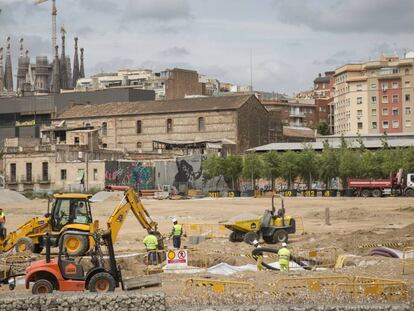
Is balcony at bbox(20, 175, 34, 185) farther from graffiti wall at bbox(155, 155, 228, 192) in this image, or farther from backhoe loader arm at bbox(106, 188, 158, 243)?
backhoe loader arm at bbox(106, 188, 158, 243)

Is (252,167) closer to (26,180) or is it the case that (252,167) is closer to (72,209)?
(26,180)

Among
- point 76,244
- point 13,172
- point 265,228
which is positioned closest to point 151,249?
point 76,244

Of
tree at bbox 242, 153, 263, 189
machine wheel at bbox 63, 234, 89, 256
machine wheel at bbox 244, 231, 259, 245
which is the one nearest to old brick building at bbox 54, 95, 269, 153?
tree at bbox 242, 153, 263, 189

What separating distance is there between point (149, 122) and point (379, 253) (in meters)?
75.2

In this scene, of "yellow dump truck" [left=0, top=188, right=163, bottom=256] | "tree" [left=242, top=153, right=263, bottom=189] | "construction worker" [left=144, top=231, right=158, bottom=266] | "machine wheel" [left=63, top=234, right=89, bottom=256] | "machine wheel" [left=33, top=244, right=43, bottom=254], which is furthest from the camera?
"tree" [left=242, top=153, right=263, bottom=189]

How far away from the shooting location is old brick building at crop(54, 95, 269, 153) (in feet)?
323

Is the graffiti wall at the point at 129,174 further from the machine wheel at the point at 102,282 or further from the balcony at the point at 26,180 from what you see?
the machine wheel at the point at 102,282

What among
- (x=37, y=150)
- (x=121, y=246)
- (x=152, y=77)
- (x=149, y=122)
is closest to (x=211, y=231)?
(x=121, y=246)

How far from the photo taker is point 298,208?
60.8 m

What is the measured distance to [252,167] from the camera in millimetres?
83125

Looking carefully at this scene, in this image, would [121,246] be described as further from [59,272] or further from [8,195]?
[8,195]

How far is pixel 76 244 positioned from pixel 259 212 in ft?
118

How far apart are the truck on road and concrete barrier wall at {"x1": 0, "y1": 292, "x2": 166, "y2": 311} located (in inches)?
2245

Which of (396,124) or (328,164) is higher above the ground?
(396,124)
